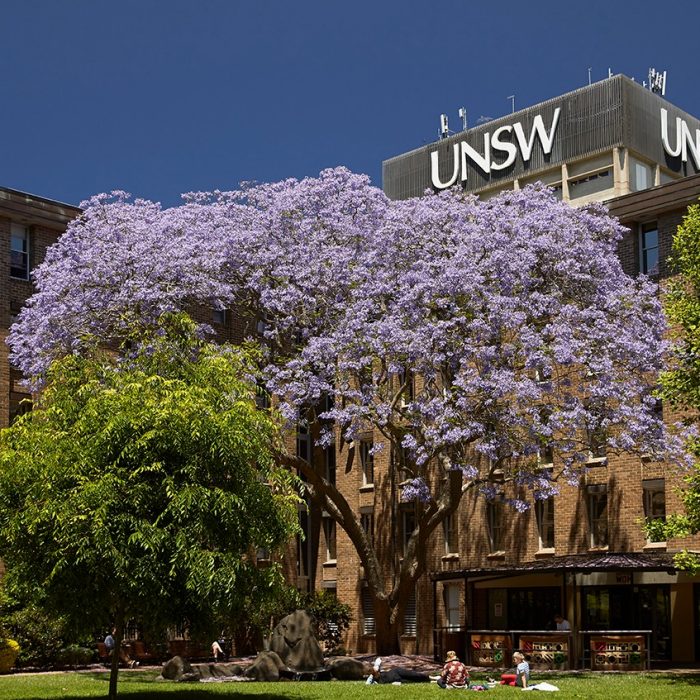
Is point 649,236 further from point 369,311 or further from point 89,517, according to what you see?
point 89,517

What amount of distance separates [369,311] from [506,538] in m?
14.4

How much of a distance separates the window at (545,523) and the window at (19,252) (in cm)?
2182

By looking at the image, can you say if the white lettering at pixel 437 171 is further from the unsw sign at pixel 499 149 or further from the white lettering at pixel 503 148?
the white lettering at pixel 503 148

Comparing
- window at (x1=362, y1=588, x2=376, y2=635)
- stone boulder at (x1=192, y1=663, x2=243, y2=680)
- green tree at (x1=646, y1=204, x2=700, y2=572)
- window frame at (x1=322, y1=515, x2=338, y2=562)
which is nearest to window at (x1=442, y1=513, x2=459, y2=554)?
window at (x1=362, y1=588, x2=376, y2=635)

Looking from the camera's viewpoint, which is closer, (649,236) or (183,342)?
(183,342)

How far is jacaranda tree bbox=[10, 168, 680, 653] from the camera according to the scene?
1555 inches

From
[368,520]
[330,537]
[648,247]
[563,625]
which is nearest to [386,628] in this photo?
[563,625]

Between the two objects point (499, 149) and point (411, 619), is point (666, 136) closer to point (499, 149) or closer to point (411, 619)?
point (499, 149)

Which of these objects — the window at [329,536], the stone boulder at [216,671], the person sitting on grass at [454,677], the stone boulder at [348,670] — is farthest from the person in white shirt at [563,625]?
the window at [329,536]

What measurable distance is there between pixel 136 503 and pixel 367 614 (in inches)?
1222

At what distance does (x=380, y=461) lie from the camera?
185 feet

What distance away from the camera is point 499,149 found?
86562mm

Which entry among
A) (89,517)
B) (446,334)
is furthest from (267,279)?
(89,517)

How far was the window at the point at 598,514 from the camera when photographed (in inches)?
1884
